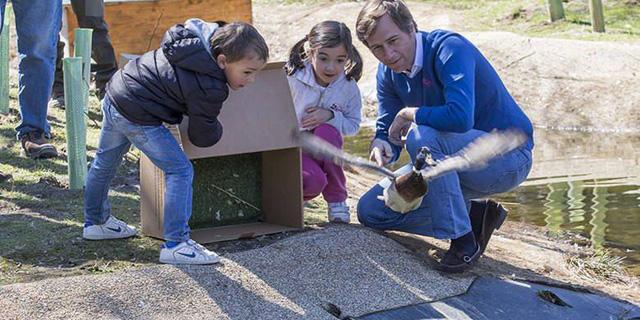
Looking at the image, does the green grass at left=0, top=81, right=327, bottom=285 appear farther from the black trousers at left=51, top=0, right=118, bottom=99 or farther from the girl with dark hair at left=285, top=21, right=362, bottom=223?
the black trousers at left=51, top=0, right=118, bottom=99

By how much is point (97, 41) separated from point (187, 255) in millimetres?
3819

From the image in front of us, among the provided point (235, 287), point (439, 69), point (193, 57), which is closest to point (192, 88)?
point (193, 57)

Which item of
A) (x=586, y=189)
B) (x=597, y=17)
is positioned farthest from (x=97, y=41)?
(x=597, y=17)

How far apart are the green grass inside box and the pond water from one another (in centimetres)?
196

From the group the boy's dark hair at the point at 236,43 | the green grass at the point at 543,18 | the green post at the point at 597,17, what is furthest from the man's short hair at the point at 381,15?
the green post at the point at 597,17

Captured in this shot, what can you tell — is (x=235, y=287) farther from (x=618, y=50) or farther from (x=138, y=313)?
(x=618, y=50)

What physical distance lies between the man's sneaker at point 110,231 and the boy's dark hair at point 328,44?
107 cm

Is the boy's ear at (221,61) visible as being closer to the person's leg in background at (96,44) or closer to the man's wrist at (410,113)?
the man's wrist at (410,113)

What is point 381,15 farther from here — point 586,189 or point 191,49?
point 586,189

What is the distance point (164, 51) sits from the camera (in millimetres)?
4422

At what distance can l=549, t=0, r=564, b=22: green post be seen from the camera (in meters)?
12.7

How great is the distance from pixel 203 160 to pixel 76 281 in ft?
3.70

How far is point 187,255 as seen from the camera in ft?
14.8

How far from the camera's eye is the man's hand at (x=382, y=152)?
499cm
